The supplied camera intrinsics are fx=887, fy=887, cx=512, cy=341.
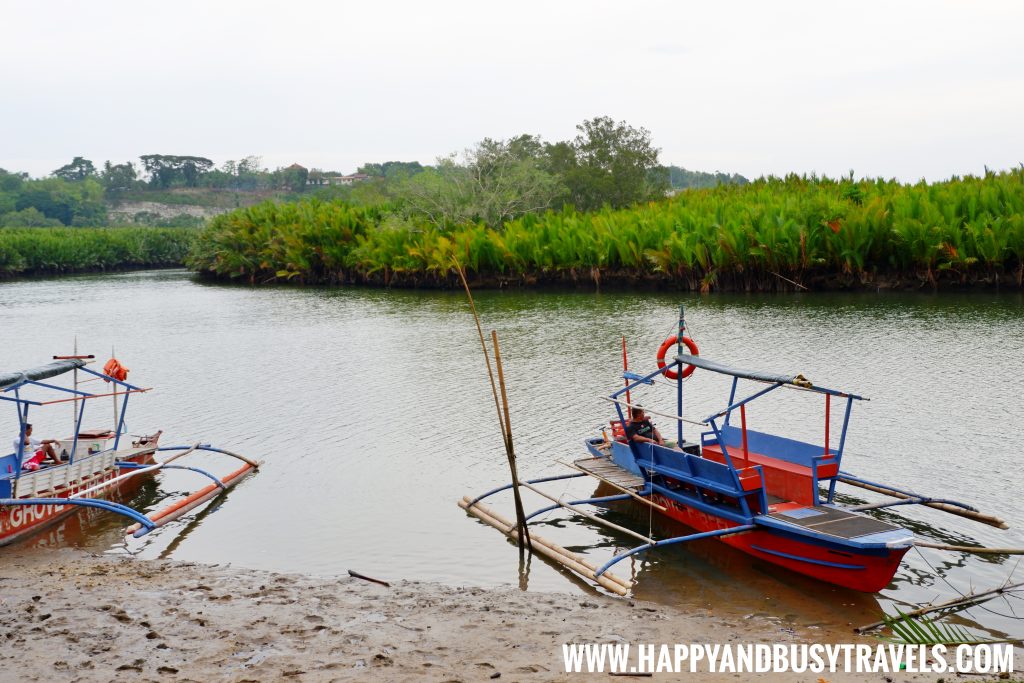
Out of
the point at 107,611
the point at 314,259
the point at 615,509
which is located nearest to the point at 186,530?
the point at 107,611

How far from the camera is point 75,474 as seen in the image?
12273 millimetres

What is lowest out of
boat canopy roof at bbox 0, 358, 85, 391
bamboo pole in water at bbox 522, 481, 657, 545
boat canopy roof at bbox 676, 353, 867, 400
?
bamboo pole in water at bbox 522, 481, 657, 545

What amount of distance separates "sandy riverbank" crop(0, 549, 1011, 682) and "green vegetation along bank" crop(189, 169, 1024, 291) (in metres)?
21.3

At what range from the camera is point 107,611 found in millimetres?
8227

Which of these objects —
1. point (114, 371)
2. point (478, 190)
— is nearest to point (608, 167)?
point (478, 190)

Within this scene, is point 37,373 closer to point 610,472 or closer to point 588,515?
point 588,515

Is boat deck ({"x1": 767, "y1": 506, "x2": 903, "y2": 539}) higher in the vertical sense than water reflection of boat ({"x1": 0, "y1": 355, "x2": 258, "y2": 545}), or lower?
higher

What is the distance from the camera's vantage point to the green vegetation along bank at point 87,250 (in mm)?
60594

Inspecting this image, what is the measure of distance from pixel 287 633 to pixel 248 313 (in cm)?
2890

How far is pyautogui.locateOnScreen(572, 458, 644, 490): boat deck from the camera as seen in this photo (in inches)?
464

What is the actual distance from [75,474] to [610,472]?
7397 mm

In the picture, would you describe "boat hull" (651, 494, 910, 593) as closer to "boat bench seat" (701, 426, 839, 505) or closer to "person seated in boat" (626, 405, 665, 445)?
"boat bench seat" (701, 426, 839, 505)

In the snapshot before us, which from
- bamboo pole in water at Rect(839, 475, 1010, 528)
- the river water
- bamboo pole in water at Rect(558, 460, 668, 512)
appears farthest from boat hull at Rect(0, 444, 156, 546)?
bamboo pole in water at Rect(839, 475, 1010, 528)

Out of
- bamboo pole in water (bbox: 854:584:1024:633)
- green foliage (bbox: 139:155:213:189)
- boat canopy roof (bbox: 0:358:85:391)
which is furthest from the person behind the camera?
green foliage (bbox: 139:155:213:189)
